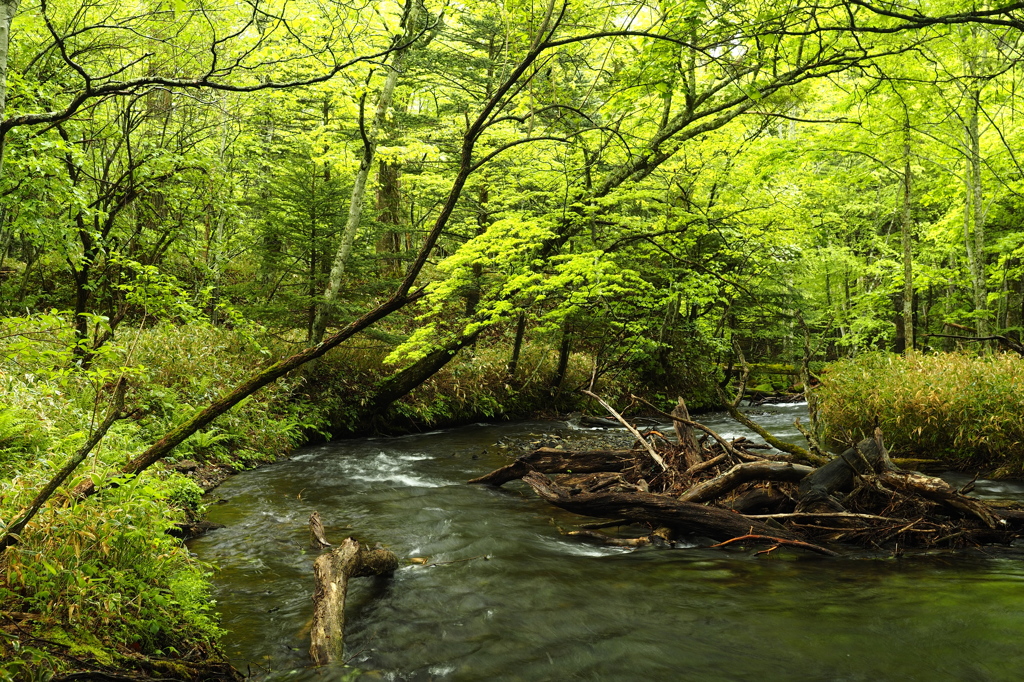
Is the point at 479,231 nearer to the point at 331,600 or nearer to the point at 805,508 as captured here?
the point at 805,508

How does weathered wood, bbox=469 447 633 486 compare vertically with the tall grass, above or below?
below

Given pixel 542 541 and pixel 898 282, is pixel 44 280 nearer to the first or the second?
pixel 542 541

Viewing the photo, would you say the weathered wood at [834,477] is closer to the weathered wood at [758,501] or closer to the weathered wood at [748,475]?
the weathered wood at [748,475]

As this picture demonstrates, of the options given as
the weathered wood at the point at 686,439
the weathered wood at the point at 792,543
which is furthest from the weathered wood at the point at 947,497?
the weathered wood at the point at 686,439

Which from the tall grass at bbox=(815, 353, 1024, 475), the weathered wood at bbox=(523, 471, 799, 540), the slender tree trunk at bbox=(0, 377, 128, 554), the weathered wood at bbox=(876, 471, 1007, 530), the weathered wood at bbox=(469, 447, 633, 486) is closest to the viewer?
the slender tree trunk at bbox=(0, 377, 128, 554)

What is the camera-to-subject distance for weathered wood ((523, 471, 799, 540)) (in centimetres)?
554

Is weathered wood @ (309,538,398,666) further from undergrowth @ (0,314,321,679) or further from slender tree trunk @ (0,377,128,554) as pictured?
slender tree trunk @ (0,377,128,554)

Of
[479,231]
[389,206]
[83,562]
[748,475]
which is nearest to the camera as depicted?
[83,562]

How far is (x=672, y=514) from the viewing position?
18.6ft

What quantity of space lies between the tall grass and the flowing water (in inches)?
133

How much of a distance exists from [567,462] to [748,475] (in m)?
2.72

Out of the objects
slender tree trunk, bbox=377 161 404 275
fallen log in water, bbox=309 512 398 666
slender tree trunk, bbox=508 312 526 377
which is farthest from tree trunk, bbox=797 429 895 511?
slender tree trunk, bbox=377 161 404 275

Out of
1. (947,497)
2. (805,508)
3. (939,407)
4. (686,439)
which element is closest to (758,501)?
(805,508)

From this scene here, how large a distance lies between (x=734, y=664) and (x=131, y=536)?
3.95 meters
